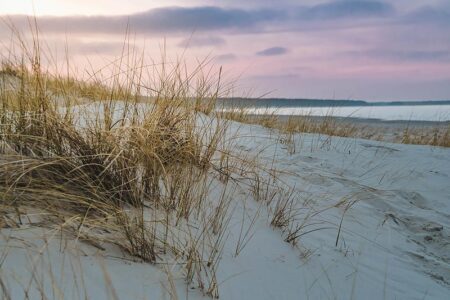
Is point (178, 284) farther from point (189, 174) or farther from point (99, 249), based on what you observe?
point (189, 174)

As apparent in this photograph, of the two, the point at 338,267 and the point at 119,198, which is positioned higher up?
the point at 119,198

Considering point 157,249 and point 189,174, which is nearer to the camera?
point 157,249

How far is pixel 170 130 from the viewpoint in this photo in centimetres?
257

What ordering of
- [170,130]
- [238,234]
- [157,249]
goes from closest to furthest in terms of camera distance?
[157,249], [238,234], [170,130]

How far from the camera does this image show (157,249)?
1706 mm

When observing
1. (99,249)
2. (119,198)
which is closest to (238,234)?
(119,198)

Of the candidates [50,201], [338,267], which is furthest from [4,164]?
[338,267]

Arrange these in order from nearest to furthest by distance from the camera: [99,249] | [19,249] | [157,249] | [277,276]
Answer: [19,249] → [99,249] → [157,249] → [277,276]

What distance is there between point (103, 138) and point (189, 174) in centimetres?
47

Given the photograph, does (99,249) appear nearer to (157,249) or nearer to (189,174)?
(157,249)

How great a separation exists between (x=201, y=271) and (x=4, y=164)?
0.91 meters

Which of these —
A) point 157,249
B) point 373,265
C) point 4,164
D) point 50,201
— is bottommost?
point 373,265

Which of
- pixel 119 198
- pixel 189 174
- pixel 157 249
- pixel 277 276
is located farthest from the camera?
pixel 189 174

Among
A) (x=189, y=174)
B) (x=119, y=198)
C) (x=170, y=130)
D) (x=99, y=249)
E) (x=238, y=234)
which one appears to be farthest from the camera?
(x=170, y=130)
